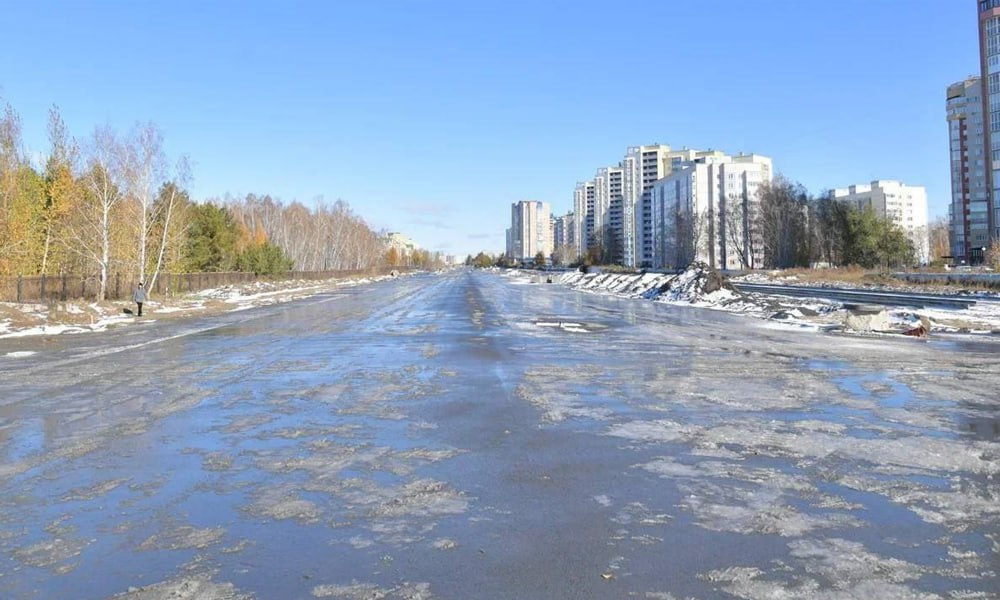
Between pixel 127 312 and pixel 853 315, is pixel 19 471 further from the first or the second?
pixel 127 312

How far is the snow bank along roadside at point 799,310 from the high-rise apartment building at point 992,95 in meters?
63.6

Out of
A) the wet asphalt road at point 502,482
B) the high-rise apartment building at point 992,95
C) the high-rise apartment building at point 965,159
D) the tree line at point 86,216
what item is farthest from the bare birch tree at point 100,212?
the high-rise apartment building at point 965,159

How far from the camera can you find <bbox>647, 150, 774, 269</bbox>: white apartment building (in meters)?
130

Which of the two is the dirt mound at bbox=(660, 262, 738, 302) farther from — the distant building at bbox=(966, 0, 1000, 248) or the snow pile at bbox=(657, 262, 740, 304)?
the distant building at bbox=(966, 0, 1000, 248)

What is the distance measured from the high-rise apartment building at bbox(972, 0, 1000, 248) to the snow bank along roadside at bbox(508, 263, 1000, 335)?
63587 millimetres

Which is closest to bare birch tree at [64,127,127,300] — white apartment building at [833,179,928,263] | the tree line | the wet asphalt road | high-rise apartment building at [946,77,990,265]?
the tree line

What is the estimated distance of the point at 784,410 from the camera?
955cm

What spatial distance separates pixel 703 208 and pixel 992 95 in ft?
246

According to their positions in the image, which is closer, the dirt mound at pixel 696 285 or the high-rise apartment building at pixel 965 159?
the dirt mound at pixel 696 285

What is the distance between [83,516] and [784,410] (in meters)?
A: 8.02

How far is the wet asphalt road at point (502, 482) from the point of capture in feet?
14.4

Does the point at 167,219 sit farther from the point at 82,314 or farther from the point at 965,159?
the point at 965,159

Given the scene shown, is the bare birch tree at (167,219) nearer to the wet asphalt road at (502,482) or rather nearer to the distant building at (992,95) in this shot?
the wet asphalt road at (502,482)

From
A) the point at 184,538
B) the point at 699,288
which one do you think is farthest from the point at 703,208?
the point at 184,538
